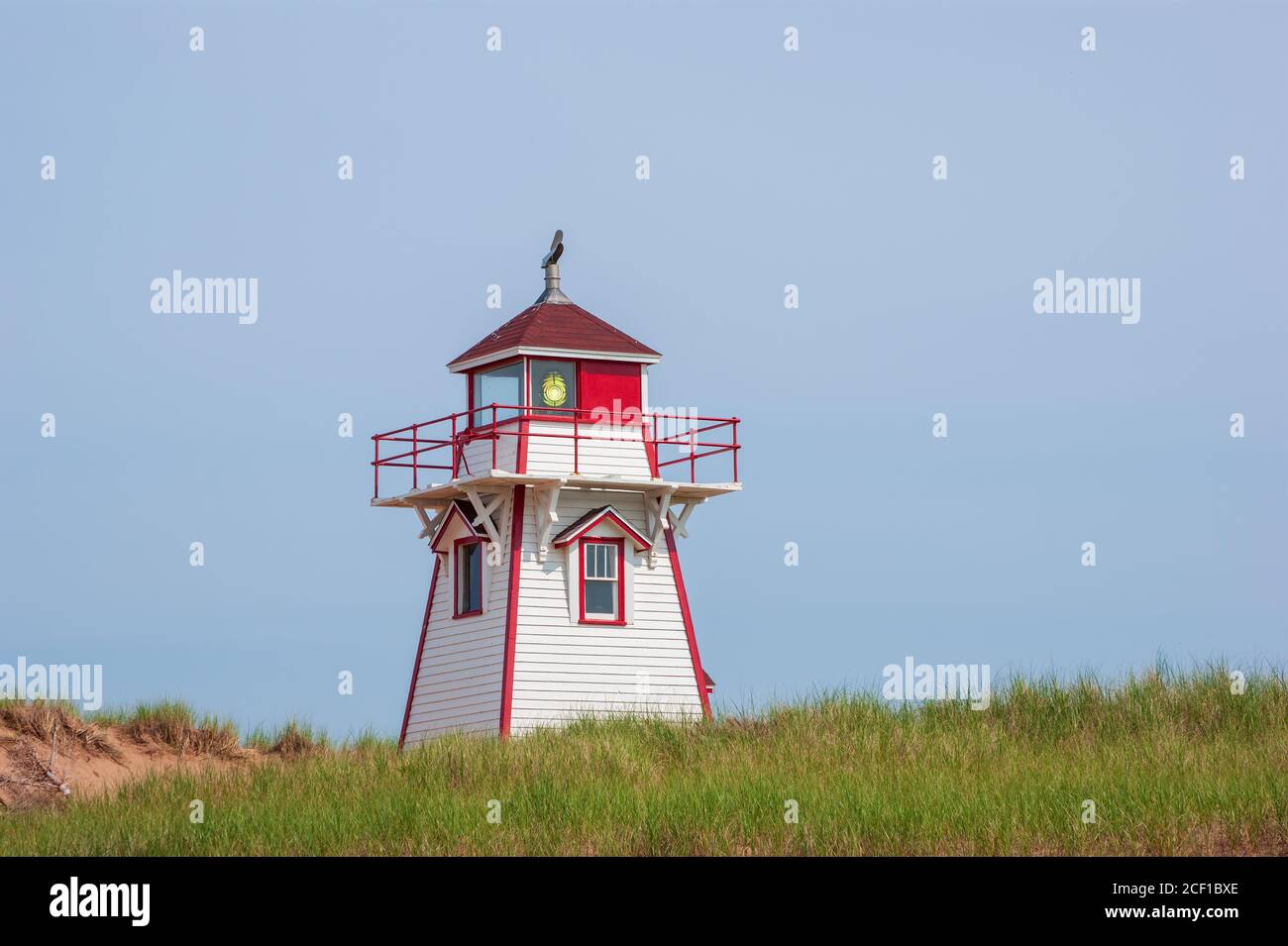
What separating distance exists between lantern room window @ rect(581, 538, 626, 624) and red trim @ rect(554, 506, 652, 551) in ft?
0.84

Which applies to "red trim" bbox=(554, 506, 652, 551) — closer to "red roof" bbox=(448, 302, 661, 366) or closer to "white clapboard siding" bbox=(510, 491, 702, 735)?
"white clapboard siding" bbox=(510, 491, 702, 735)

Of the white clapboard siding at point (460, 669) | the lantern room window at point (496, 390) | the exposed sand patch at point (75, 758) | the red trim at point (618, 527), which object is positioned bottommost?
the exposed sand patch at point (75, 758)

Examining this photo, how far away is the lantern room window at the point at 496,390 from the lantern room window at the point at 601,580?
9.28 feet

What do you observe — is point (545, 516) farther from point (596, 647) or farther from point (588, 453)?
point (596, 647)

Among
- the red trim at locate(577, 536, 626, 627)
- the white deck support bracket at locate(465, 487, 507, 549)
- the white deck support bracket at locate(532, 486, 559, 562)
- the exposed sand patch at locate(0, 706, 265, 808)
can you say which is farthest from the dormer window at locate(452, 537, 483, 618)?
the exposed sand patch at locate(0, 706, 265, 808)

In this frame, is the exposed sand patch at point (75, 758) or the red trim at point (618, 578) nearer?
the exposed sand patch at point (75, 758)

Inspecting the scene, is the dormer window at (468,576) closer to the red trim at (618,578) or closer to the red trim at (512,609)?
the red trim at (512,609)

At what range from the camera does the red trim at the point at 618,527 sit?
120ft

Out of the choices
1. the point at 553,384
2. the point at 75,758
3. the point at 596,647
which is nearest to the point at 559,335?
the point at 553,384

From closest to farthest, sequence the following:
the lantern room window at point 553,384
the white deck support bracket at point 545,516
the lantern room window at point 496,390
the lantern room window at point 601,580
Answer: the white deck support bracket at point 545,516
the lantern room window at point 553,384
the lantern room window at point 496,390
the lantern room window at point 601,580

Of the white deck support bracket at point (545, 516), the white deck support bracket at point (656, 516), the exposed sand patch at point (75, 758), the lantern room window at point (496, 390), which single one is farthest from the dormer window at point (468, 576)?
the exposed sand patch at point (75, 758)
